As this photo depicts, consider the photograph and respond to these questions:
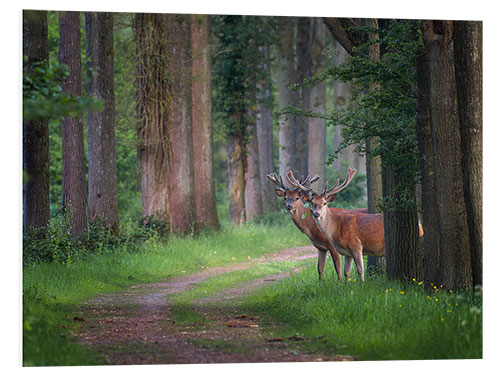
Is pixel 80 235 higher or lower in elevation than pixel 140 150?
lower

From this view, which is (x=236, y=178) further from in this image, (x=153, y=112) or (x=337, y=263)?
(x=337, y=263)

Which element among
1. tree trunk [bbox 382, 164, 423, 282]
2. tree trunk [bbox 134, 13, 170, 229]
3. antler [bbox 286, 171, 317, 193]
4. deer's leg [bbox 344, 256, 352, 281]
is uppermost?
tree trunk [bbox 134, 13, 170, 229]

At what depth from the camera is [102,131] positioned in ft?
46.7

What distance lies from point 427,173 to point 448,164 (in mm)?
569

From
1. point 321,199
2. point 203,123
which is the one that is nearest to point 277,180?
point 321,199

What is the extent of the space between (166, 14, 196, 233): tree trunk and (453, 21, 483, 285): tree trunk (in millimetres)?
8844

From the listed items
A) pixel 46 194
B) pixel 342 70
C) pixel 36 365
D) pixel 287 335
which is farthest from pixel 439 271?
pixel 46 194

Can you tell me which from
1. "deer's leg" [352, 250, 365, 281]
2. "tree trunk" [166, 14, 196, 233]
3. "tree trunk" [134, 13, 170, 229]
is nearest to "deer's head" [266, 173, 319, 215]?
"deer's leg" [352, 250, 365, 281]

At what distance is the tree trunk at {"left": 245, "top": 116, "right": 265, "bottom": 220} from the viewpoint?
21.8 m

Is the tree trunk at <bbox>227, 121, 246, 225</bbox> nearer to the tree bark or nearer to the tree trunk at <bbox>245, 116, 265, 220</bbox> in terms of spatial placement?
the tree trunk at <bbox>245, 116, 265, 220</bbox>

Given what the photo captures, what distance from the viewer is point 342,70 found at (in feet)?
31.5

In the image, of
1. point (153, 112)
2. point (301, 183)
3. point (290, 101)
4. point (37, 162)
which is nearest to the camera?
point (37, 162)
